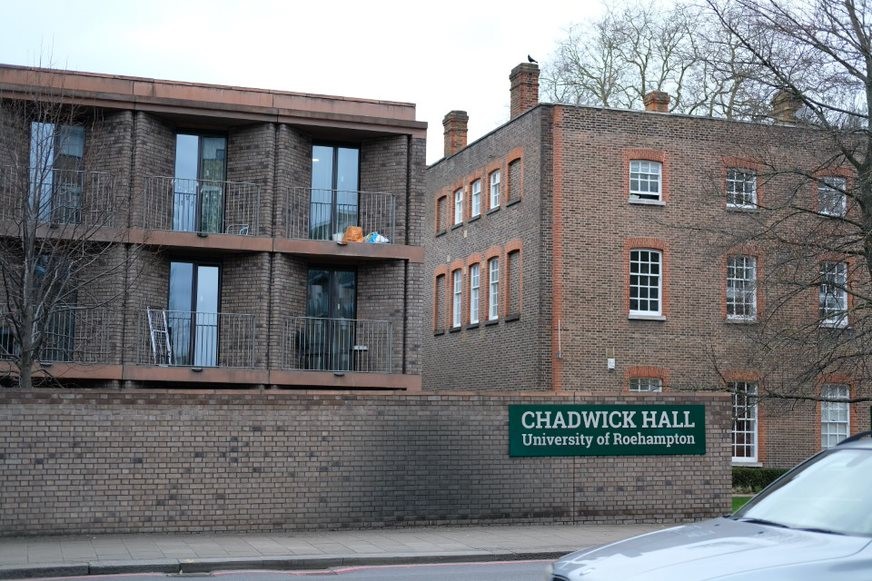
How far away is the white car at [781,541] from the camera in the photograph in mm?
5496

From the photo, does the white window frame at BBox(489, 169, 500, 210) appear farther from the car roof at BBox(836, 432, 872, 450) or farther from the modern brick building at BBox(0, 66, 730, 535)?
the car roof at BBox(836, 432, 872, 450)

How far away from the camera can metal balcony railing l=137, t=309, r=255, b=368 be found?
2515 cm

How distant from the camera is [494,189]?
35.7m

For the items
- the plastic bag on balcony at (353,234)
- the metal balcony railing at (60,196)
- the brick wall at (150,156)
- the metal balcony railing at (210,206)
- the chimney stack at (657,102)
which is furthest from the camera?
the chimney stack at (657,102)

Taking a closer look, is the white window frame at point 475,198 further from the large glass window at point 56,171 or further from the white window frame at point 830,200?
the large glass window at point 56,171

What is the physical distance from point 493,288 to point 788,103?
40.9 ft

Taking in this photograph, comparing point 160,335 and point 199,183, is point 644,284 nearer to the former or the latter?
point 199,183

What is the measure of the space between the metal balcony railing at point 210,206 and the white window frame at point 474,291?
1220cm

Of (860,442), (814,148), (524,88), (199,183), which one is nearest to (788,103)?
(814,148)

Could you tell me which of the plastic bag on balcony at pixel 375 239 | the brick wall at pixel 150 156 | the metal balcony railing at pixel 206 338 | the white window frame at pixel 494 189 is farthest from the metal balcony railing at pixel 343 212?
the white window frame at pixel 494 189

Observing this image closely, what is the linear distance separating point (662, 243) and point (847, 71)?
935 cm

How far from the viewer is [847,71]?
23875 mm

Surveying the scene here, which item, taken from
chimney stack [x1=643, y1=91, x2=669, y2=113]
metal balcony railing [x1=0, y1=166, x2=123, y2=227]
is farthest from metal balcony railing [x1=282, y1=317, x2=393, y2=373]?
chimney stack [x1=643, y1=91, x2=669, y2=113]

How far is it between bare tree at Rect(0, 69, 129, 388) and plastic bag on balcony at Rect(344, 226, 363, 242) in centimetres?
493
